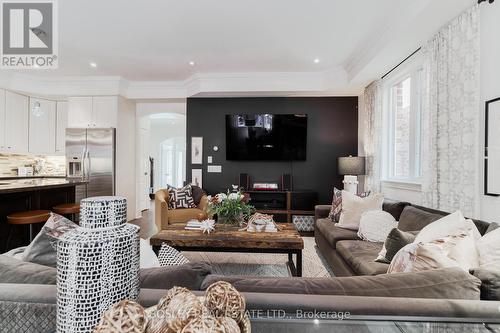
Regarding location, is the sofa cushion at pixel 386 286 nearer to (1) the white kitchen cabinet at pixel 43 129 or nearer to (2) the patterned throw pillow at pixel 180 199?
(2) the patterned throw pillow at pixel 180 199

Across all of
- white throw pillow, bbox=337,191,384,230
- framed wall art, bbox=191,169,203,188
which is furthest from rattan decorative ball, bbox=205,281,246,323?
framed wall art, bbox=191,169,203,188

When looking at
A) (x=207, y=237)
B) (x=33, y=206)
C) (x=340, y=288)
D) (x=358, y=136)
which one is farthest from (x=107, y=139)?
(x=340, y=288)

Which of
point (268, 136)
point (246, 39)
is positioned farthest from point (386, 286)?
point (268, 136)

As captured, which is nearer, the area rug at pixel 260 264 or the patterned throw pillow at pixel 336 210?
the area rug at pixel 260 264

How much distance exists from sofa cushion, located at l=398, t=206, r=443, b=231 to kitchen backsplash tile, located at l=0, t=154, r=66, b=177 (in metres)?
6.70

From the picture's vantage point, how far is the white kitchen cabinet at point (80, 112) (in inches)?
203

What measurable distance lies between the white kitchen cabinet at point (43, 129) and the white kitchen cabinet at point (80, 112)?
63 centimetres

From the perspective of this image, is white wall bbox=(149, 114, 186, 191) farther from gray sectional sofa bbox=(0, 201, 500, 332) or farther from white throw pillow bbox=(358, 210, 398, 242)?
gray sectional sofa bbox=(0, 201, 500, 332)

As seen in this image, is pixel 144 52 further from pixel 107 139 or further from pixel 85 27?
pixel 107 139

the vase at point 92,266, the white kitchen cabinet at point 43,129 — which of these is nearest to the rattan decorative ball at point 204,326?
the vase at point 92,266

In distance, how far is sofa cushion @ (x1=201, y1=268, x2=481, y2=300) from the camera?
92 cm

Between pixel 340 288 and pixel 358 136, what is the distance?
186 inches

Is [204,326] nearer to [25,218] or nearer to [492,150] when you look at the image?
[492,150]

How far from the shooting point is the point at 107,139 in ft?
16.7
